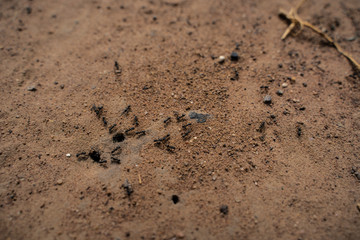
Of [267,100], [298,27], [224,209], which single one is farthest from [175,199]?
[298,27]

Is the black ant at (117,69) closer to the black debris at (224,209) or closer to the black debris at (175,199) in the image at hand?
the black debris at (175,199)

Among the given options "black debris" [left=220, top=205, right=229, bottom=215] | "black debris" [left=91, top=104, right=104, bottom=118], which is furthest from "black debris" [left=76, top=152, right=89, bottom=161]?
"black debris" [left=220, top=205, right=229, bottom=215]

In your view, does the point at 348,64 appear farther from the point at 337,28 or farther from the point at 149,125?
the point at 149,125

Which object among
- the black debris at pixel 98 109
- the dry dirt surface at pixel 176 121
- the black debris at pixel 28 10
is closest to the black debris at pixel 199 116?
the dry dirt surface at pixel 176 121

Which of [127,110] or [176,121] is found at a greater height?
[176,121]

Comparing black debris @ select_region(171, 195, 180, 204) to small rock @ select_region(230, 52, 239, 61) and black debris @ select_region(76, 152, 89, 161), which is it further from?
small rock @ select_region(230, 52, 239, 61)

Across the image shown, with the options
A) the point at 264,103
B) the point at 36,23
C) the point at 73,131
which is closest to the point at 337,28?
the point at 264,103

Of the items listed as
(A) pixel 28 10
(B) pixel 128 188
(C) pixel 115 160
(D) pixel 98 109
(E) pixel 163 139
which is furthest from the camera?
(A) pixel 28 10

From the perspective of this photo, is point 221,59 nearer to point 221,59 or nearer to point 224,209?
point 221,59

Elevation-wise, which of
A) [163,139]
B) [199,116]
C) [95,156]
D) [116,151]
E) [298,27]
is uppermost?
[298,27]
